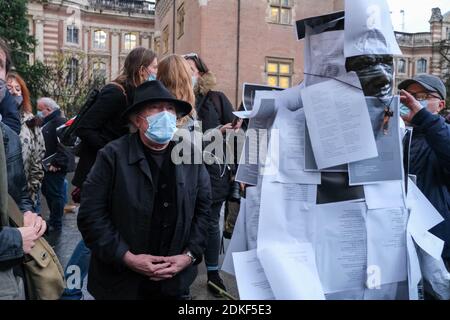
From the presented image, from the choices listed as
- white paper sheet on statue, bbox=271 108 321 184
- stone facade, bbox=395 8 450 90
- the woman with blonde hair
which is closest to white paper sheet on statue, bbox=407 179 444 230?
white paper sheet on statue, bbox=271 108 321 184

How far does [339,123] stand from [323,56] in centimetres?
30

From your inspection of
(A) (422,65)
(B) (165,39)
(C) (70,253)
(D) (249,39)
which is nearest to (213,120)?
(C) (70,253)

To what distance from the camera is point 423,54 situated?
45250 millimetres

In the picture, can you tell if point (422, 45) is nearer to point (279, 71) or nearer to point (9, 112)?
point (279, 71)

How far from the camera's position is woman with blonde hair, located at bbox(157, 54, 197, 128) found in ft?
10.2

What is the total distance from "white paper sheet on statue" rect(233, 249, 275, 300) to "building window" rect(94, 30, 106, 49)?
4616cm

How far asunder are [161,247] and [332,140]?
1124 millimetres

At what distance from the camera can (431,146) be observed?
2.39m

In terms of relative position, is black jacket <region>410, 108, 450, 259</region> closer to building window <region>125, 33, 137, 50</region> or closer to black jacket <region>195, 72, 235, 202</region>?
black jacket <region>195, 72, 235, 202</region>

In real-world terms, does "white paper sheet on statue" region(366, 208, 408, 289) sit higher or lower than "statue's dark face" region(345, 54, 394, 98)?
lower

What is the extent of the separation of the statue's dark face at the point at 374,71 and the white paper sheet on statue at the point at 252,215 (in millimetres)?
646

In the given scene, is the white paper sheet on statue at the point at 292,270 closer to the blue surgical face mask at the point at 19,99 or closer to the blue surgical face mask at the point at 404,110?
the blue surgical face mask at the point at 404,110

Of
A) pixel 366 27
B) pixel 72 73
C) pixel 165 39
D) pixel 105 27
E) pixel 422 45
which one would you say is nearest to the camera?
pixel 366 27

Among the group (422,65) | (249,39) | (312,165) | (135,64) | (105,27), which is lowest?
(312,165)
